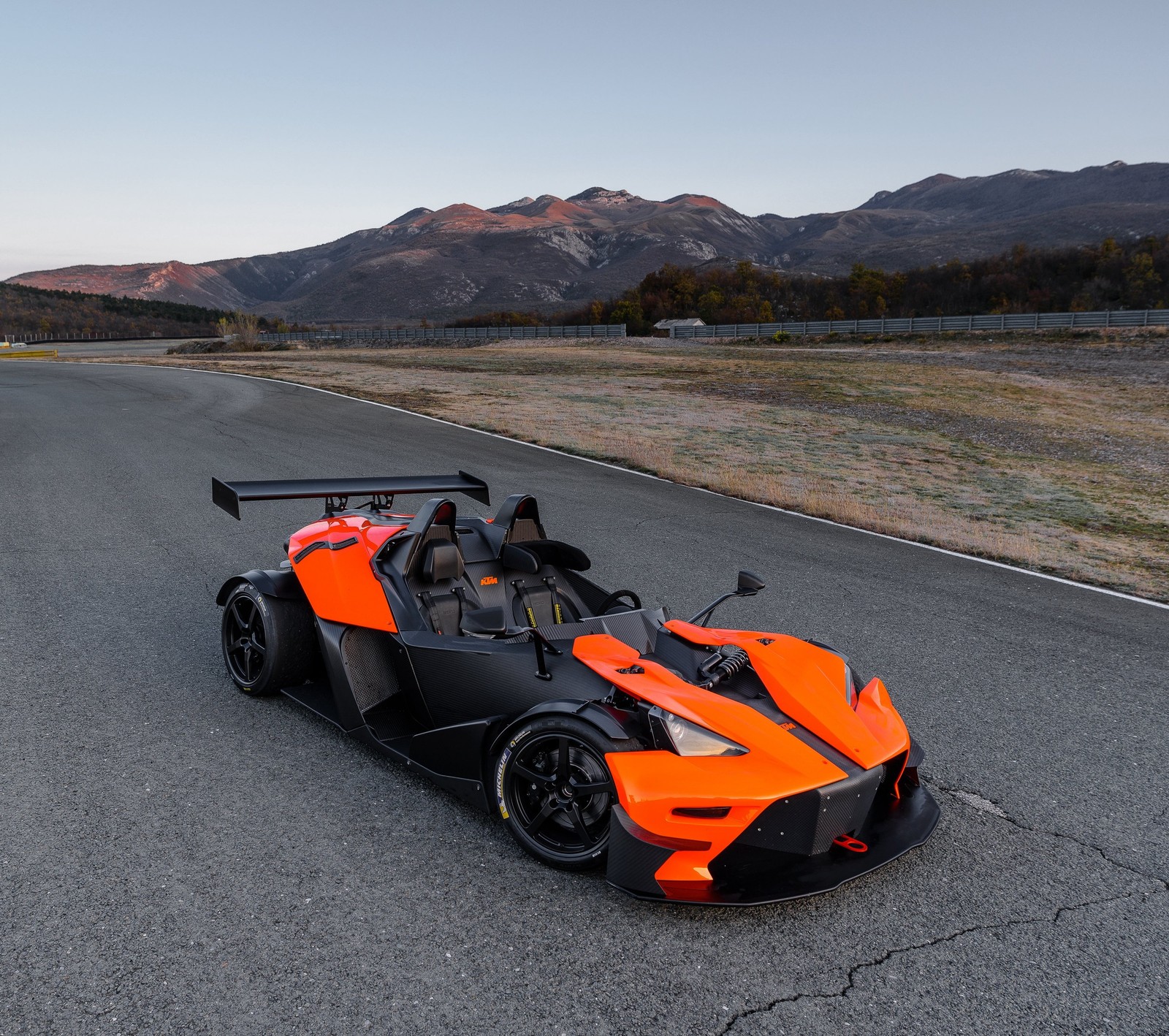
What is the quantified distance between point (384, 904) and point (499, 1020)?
0.80 meters

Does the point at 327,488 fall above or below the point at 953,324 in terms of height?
above

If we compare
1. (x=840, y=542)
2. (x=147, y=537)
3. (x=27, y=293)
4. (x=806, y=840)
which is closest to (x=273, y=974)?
(x=806, y=840)

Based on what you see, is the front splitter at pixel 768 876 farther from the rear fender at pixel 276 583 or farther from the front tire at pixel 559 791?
the rear fender at pixel 276 583

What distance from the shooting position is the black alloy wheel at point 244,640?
5.52 m

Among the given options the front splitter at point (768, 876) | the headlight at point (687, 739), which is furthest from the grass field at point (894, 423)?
the headlight at point (687, 739)

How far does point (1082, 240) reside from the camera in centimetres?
19600

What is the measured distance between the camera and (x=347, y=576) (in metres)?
5.08

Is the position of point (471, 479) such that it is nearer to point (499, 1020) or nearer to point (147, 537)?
point (499, 1020)

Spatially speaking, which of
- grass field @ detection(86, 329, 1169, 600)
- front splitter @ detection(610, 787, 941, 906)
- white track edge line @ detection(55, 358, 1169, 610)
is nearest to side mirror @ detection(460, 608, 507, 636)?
front splitter @ detection(610, 787, 941, 906)

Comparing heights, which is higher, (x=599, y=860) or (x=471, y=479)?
(x=471, y=479)

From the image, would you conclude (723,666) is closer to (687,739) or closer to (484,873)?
(687,739)

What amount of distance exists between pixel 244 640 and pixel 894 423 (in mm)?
23773

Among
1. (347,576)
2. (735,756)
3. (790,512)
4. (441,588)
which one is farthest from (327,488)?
(790,512)

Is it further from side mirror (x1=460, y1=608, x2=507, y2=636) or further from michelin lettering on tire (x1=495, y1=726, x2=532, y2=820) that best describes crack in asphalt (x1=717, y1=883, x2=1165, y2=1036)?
side mirror (x1=460, y1=608, x2=507, y2=636)
